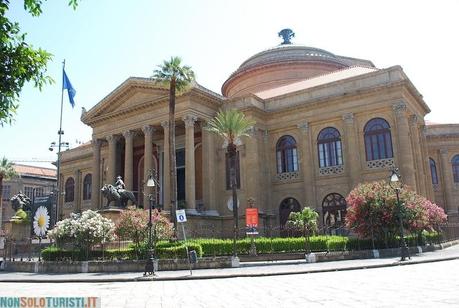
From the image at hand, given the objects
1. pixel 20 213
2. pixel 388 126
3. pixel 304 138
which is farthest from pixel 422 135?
pixel 20 213

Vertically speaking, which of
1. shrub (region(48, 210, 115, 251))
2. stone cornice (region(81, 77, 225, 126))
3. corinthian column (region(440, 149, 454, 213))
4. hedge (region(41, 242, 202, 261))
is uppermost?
stone cornice (region(81, 77, 225, 126))

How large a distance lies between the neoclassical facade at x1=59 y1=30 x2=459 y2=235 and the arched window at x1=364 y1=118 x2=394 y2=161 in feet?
0.26

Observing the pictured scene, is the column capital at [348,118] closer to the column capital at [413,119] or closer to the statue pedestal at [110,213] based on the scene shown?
the column capital at [413,119]

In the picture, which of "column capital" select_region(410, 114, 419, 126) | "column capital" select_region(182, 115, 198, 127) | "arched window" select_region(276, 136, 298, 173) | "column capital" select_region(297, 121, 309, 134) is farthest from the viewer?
"arched window" select_region(276, 136, 298, 173)

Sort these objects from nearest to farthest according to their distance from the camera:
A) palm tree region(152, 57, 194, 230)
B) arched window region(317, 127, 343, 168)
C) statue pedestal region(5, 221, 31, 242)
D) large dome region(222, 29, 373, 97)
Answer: palm tree region(152, 57, 194, 230) < arched window region(317, 127, 343, 168) < statue pedestal region(5, 221, 31, 242) < large dome region(222, 29, 373, 97)

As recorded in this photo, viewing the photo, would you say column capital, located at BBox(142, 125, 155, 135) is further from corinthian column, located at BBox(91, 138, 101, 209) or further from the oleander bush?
the oleander bush

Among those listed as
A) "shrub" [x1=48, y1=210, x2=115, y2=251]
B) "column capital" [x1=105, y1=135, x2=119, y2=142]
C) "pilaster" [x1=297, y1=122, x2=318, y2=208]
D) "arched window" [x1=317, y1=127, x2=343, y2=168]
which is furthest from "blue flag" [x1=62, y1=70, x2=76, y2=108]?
"arched window" [x1=317, y1=127, x2=343, y2=168]

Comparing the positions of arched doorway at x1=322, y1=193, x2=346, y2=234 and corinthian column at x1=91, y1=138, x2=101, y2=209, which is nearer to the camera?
arched doorway at x1=322, y1=193, x2=346, y2=234

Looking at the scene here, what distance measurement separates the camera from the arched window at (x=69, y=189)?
6000 centimetres

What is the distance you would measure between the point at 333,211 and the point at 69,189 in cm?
3830

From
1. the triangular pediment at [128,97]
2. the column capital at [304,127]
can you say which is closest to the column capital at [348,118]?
the column capital at [304,127]

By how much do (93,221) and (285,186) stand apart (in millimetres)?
19007

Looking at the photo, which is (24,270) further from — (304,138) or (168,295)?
(304,138)

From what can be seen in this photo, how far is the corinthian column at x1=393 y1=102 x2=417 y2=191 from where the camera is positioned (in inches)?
1331
